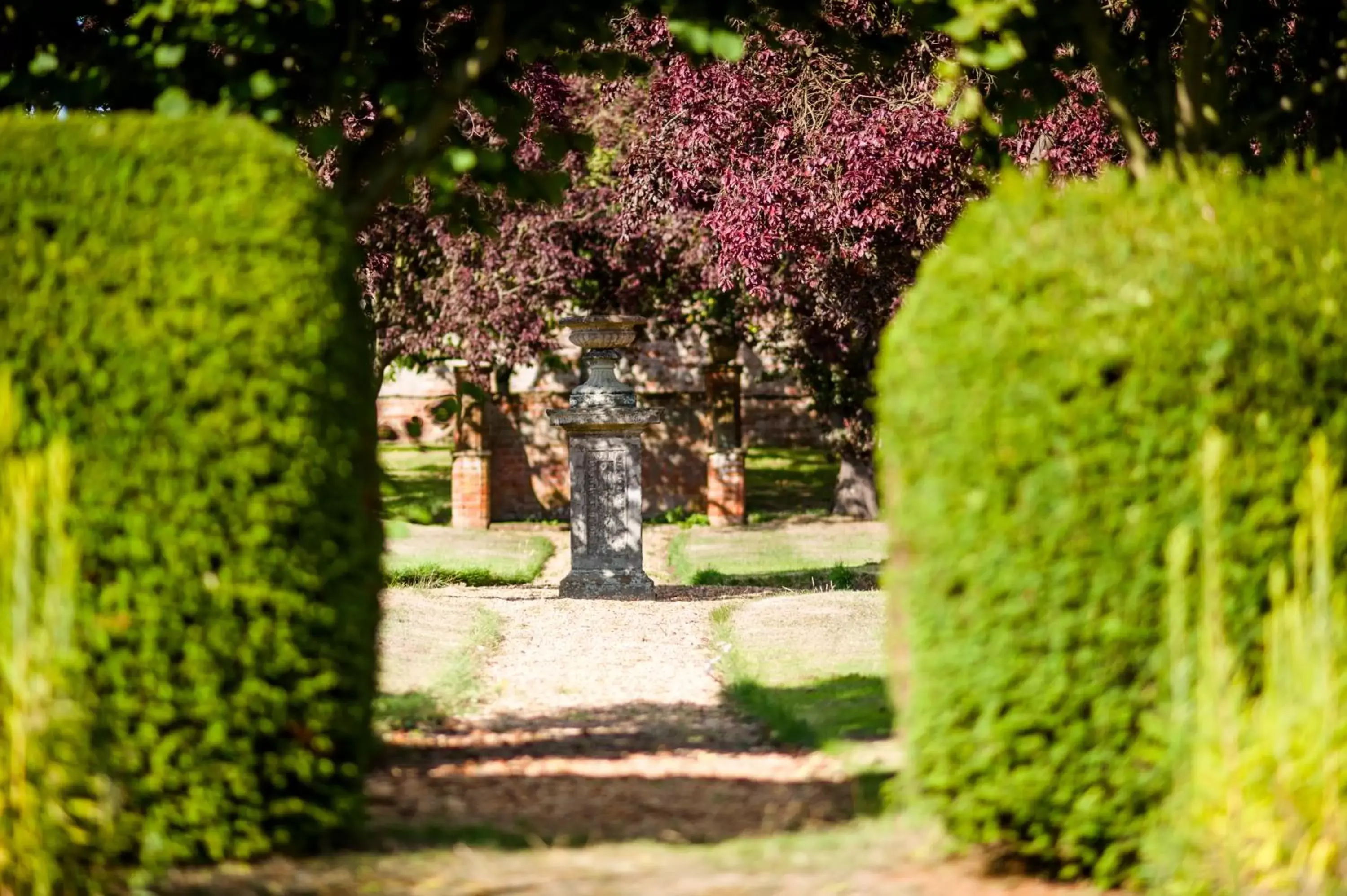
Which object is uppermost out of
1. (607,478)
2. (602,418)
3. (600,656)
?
(602,418)

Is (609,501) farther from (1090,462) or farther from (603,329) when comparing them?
(1090,462)

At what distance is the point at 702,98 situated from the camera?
15180 millimetres

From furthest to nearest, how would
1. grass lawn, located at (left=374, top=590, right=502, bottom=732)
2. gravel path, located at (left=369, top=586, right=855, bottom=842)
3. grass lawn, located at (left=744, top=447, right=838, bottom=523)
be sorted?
grass lawn, located at (left=744, top=447, right=838, bottom=523) → grass lawn, located at (left=374, top=590, right=502, bottom=732) → gravel path, located at (left=369, top=586, right=855, bottom=842)

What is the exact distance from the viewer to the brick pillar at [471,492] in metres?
23.9

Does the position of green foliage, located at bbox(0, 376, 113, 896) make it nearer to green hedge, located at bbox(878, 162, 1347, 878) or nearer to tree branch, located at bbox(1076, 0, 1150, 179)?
green hedge, located at bbox(878, 162, 1347, 878)

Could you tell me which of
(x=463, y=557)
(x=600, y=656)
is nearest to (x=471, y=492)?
(x=463, y=557)

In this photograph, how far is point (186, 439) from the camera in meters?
4.51

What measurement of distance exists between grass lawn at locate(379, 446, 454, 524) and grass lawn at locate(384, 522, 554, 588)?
0.52 m

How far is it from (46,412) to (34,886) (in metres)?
1.38

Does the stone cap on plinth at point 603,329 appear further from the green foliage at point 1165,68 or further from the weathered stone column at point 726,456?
the weathered stone column at point 726,456

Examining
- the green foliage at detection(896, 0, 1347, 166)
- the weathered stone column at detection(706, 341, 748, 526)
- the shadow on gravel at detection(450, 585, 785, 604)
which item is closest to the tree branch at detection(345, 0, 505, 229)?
the green foliage at detection(896, 0, 1347, 166)

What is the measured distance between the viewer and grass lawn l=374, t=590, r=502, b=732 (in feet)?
25.6

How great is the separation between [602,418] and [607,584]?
5.32 feet

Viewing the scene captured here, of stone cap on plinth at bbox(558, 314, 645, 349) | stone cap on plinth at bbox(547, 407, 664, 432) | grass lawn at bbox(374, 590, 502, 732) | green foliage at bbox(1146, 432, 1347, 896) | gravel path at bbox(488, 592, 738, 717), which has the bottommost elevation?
gravel path at bbox(488, 592, 738, 717)
